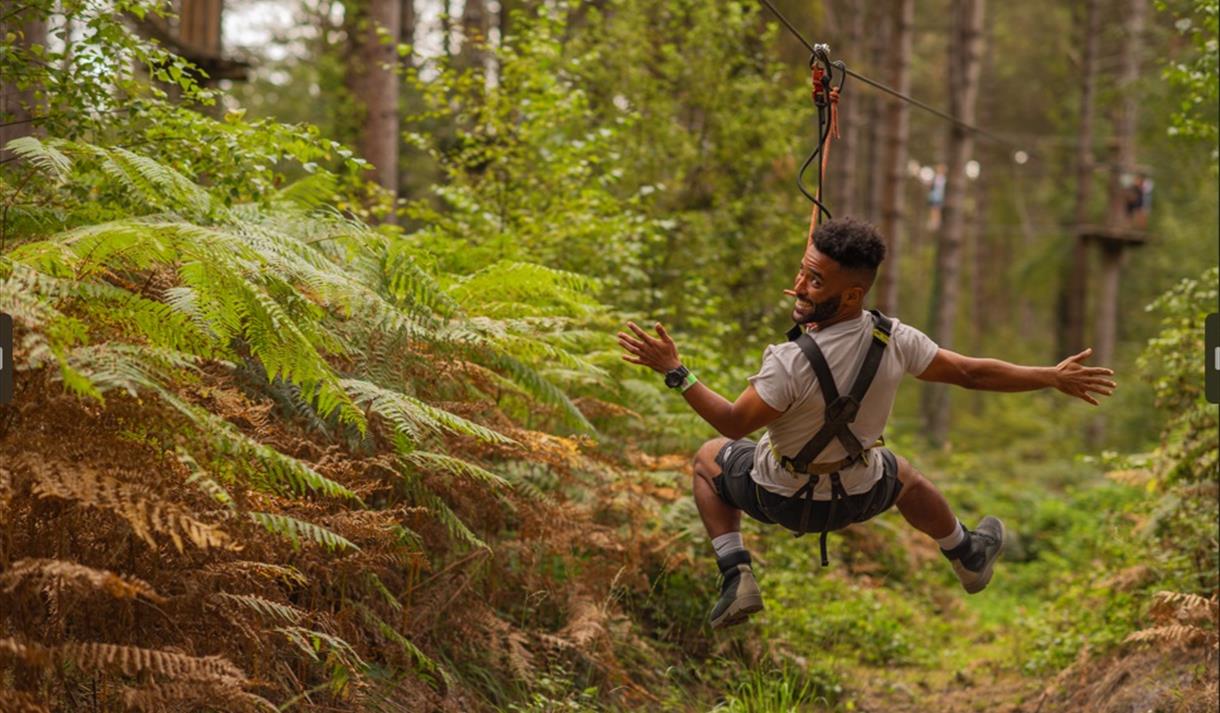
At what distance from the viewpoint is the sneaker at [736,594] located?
228 inches

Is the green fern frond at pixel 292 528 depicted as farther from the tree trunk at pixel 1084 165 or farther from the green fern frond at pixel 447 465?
the tree trunk at pixel 1084 165

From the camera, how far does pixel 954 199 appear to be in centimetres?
2197

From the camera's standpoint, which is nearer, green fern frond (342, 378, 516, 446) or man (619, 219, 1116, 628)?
man (619, 219, 1116, 628)

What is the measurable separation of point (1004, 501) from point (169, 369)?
16840 mm

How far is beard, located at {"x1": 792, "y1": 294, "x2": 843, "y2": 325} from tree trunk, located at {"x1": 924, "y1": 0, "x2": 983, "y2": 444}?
16881 mm

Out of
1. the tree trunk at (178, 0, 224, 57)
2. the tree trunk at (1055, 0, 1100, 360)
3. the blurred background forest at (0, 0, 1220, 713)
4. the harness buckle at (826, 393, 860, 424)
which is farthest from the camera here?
the tree trunk at (1055, 0, 1100, 360)

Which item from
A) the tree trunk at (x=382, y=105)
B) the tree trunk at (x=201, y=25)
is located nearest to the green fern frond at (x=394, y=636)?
the tree trunk at (x=382, y=105)

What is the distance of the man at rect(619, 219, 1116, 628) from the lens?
521 centimetres

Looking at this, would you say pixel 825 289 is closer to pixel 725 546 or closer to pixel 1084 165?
pixel 725 546

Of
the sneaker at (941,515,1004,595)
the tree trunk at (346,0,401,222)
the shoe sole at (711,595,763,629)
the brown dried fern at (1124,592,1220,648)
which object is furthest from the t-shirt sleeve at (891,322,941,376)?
the tree trunk at (346,0,401,222)

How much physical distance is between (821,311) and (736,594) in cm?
144

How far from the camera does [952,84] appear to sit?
2308 cm

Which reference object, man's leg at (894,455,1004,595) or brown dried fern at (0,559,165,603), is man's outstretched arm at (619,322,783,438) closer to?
man's leg at (894,455,1004,595)

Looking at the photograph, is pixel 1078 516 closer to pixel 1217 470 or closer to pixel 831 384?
pixel 1217 470
